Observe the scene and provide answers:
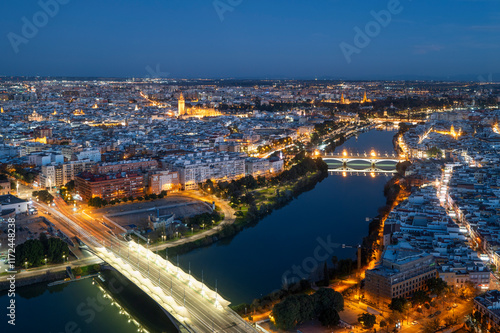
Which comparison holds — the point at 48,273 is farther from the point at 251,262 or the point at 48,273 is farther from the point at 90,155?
the point at 90,155

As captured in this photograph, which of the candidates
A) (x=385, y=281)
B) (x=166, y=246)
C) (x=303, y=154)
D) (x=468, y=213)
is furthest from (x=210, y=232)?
(x=303, y=154)

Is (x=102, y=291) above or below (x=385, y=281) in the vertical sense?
below

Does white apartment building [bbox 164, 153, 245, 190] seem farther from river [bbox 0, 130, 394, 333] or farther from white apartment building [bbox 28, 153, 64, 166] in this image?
white apartment building [bbox 28, 153, 64, 166]

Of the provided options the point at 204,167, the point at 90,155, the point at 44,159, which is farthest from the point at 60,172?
the point at 204,167

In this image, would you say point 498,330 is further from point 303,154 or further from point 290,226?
point 303,154

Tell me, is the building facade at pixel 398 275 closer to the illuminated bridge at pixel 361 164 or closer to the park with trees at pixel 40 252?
the park with trees at pixel 40 252

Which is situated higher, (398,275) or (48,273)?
(398,275)
